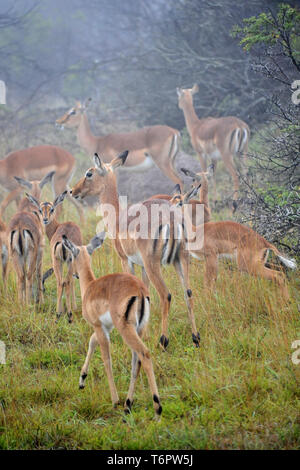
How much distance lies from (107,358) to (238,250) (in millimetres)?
1828

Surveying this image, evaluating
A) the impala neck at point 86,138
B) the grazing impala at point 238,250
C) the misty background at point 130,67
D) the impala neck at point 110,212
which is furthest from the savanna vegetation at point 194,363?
the misty background at point 130,67

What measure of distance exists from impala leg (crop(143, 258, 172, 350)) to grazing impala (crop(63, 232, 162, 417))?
0.63 m

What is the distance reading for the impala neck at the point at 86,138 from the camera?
9974 mm

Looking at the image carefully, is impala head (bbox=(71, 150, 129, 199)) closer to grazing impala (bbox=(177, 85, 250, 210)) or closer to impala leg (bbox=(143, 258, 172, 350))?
impala leg (bbox=(143, 258, 172, 350))

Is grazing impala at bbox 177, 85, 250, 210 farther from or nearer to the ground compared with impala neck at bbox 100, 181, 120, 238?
farther from the ground

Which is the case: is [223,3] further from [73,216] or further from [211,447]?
[211,447]

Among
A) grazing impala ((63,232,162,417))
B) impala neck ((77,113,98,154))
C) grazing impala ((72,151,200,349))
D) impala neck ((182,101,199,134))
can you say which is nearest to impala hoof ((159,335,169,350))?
grazing impala ((72,151,200,349))

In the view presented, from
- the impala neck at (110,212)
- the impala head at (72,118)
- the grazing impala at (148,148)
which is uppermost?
the impala head at (72,118)

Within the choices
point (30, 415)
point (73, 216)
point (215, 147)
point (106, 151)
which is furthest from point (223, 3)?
point (30, 415)

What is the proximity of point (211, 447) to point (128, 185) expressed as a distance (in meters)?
7.30

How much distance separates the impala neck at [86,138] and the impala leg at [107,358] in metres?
6.76

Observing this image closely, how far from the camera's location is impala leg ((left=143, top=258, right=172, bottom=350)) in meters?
4.07

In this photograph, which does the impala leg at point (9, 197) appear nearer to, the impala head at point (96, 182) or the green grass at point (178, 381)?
the impala head at point (96, 182)

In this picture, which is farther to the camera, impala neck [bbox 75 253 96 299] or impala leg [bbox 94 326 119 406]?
impala neck [bbox 75 253 96 299]
